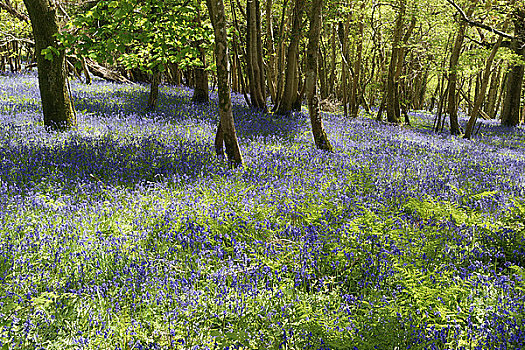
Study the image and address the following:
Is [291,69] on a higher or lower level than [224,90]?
higher

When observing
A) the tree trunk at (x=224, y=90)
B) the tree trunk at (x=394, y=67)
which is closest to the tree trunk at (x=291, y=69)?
the tree trunk at (x=394, y=67)

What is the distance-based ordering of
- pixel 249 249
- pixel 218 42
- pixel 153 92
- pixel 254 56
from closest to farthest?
pixel 249 249 < pixel 218 42 < pixel 153 92 < pixel 254 56

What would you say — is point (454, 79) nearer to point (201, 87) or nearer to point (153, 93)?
point (201, 87)

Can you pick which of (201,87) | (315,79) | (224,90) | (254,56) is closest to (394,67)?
(254,56)

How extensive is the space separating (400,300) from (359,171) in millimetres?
4660

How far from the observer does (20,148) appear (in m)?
7.89

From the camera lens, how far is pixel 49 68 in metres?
9.66

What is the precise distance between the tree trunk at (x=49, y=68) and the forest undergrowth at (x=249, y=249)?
3.00ft

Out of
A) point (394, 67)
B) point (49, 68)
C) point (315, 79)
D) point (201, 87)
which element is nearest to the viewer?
point (49, 68)

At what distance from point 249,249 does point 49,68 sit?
8164 mm

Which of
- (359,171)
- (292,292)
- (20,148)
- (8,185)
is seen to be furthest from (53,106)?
(292,292)

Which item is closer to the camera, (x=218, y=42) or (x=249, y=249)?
(x=249, y=249)

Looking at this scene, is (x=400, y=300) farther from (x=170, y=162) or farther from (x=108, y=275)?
(x=170, y=162)

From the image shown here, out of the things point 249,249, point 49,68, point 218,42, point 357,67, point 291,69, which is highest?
point 357,67
